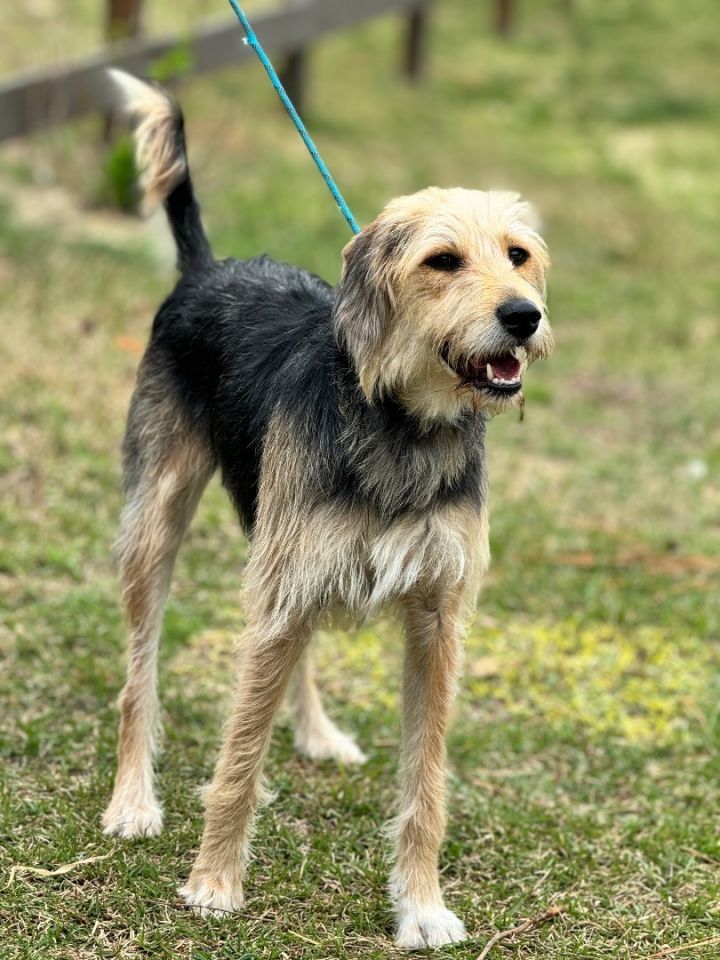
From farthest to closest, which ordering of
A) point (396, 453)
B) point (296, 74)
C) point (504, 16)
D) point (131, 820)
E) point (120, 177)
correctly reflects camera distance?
point (504, 16) < point (296, 74) < point (120, 177) < point (131, 820) < point (396, 453)

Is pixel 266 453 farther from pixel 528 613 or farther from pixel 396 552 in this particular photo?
pixel 528 613

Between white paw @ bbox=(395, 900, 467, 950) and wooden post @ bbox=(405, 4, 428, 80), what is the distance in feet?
52.2

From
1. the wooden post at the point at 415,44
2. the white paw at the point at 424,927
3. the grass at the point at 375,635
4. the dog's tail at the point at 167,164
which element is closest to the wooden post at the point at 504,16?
the wooden post at the point at 415,44

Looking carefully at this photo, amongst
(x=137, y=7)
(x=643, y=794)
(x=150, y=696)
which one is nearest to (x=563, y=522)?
(x=643, y=794)

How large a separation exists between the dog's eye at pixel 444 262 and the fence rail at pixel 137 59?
276 inches

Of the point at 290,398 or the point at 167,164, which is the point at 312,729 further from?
the point at 167,164

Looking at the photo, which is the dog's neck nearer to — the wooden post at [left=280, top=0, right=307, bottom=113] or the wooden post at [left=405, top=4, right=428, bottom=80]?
the wooden post at [left=280, top=0, right=307, bottom=113]

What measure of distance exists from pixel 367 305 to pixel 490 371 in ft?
1.30

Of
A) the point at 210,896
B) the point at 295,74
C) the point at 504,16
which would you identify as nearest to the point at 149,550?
the point at 210,896

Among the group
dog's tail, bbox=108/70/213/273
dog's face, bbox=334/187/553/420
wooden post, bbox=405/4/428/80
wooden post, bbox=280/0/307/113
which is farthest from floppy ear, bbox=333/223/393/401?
wooden post, bbox=405/4/428/80

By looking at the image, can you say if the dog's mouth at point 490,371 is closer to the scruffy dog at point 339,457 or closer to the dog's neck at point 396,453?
the scruffy dog at point 339,457

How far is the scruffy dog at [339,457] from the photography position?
350 cm

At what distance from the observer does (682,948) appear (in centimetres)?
389

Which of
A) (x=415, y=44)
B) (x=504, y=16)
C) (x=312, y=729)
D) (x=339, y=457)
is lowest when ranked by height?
(x=312, y=729)
